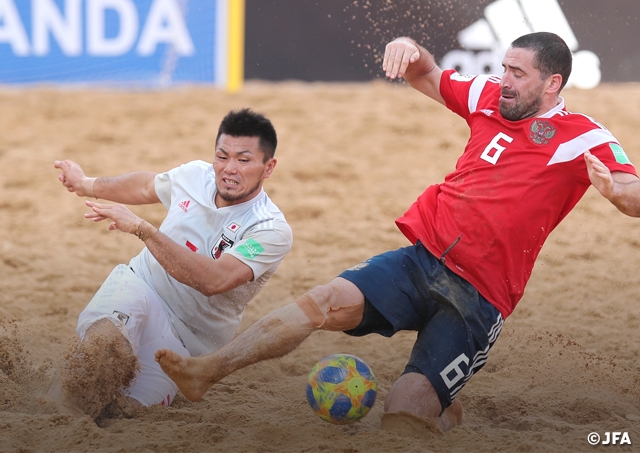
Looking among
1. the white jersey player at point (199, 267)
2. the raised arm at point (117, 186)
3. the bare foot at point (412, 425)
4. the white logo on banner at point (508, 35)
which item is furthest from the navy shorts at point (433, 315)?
the white logo on banner at point (508, 35)

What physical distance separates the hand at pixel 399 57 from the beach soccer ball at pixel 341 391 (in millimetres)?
1588

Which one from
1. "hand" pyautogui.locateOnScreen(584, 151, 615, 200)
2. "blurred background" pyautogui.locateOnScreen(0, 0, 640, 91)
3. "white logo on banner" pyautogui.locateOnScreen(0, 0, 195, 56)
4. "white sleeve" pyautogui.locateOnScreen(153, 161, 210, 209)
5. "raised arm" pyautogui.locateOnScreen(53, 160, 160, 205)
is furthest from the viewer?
"white logo on banner" pyautogui.locateOnScreen(0, 0, 195, 56)

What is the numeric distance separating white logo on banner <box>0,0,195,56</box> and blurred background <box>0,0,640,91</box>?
1 cm

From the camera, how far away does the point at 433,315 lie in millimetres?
4238

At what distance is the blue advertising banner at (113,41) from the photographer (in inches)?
411

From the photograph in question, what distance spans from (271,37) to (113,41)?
207cm

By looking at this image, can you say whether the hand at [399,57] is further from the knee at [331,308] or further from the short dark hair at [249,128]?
the knee at [331,308]

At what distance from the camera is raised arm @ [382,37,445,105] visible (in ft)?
14.6

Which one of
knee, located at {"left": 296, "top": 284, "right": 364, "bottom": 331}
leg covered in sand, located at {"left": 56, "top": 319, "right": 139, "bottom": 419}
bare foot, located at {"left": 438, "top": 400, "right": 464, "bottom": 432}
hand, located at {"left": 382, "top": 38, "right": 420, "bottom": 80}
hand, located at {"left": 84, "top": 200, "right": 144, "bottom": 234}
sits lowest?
bare foot, located at {"left": 438, "top": 400, "right": 464, "bottom": 432}

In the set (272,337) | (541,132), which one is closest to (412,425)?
(272,337)

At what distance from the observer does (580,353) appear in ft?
17.4

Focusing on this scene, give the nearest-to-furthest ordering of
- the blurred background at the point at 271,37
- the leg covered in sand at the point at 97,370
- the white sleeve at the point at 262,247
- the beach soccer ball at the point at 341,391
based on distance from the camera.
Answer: the beach soccer ball at the point at 341,391 → the leg covered in sand at the point at 97,370 → the white sleeve at the point at 262,247 → the blurred background at the point at 271,37

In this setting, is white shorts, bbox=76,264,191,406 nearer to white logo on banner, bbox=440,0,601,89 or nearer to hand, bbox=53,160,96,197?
hand, bbox=53,160,96,197

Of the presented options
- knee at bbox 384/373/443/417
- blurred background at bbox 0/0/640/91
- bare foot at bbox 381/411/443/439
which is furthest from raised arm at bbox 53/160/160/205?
blurred background at bbox 0/0/640/91
